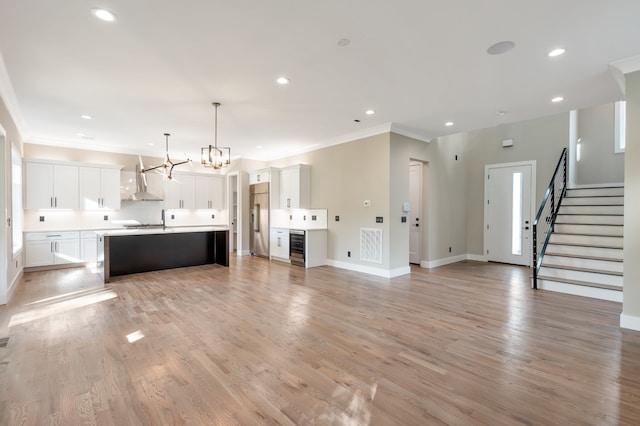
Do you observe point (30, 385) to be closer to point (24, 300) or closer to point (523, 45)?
point (24, 300)

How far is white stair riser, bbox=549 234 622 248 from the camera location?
4805 millimetres

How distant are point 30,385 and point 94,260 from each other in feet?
18.4

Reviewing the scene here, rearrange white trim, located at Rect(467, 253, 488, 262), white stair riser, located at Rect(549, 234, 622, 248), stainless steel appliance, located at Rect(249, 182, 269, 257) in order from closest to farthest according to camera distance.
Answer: white stair riser, located at Rect(549, 234, 622, 248)
white trim, located at Rect(467, 253, 488, 262)
stainless steel appliance, located at Rect(249, 182, 269, 257)

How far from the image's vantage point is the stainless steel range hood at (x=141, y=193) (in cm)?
734

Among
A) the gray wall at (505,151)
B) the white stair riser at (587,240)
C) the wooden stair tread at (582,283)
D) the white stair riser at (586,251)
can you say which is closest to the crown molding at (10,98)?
the gray wall at (505,151)

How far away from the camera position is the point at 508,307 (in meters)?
3.95

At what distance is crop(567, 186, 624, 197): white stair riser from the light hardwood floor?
2.89m

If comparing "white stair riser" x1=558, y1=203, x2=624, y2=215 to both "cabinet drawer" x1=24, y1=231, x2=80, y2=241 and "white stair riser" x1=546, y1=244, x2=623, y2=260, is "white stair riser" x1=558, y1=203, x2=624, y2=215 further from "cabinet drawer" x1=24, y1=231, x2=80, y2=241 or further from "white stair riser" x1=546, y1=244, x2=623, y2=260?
"cabinet drawer" x1=24, y1=231, x2=80, y2=241

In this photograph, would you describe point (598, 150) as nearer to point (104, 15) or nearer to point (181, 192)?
point (104, 15)

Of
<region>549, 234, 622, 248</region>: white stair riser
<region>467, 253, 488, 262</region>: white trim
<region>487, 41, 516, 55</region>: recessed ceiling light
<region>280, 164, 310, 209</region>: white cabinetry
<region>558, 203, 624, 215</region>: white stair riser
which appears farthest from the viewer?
<region>467, 253, 488, 262</region>: white trim

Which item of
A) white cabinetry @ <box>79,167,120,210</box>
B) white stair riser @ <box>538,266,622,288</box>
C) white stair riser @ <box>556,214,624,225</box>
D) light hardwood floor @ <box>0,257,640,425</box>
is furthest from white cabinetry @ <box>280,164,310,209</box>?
white stair riser @ <box>556,214,624,225</box>

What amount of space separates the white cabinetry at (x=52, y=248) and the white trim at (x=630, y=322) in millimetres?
9258

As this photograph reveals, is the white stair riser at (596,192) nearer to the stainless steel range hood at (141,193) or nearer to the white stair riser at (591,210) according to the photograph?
the white stair riser at (591,210)

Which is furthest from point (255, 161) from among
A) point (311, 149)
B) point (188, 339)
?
point (188, 339)
